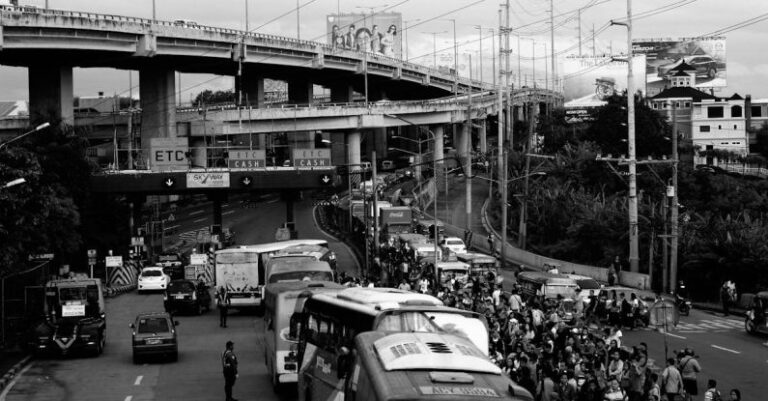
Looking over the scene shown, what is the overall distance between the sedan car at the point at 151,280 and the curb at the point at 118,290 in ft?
4.29

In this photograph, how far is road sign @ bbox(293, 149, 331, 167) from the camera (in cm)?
8656

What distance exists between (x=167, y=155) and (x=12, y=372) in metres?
51.8

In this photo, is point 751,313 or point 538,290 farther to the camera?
point 538,290

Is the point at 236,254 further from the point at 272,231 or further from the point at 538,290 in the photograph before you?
the point at 272,231

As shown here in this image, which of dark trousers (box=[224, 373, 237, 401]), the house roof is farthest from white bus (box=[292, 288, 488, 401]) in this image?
the house roof

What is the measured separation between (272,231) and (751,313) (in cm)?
6049

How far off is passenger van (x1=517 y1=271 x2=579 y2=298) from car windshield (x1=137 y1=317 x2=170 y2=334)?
13.8 m

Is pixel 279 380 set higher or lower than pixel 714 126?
lower

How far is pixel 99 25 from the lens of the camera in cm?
8981

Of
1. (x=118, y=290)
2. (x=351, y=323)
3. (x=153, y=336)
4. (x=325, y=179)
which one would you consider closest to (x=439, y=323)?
(x=351, y=323)

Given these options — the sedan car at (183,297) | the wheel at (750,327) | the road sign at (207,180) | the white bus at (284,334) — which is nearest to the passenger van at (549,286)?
the wheel at (750,327)

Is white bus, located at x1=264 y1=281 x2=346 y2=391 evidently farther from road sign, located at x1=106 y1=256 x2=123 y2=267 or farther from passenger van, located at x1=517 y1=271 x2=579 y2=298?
road sign, located at x1=106 y1=256 x2=123 y2=267

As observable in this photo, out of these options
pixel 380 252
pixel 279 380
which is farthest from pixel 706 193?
pixel 279 380

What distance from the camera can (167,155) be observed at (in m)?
85.0
